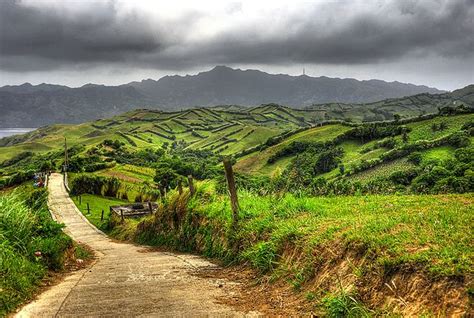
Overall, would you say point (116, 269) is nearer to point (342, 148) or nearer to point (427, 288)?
point (427, 288)

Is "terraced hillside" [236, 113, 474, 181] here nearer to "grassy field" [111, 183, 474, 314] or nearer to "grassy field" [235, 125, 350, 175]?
"grassy field" [235, 125, 350, 175]

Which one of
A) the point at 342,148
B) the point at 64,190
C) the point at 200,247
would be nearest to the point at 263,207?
the point at 200,247

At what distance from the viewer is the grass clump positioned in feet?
30.1

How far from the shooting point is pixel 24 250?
11.6 m

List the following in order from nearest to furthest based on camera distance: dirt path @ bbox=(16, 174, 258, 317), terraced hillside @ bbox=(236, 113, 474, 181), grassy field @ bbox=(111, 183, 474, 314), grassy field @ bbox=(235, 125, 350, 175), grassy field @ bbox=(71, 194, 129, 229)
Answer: grassy field @ bbox=(111, 183, 474, 314) < dirt path @ bbox=(16, 174, 258, 317) < grassy field @ bbox=(71, 194, 129, 229) < terraced hillside @ bbox=(236, 113, 474, 181) < grassy field @ bbox=(235, 125, 350, 175)

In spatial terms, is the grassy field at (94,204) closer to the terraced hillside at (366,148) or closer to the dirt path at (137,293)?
the terraced hillside at (366,148)

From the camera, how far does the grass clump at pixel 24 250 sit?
30.1 feet

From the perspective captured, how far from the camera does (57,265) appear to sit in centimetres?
1299

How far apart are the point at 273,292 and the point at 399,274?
306 cm

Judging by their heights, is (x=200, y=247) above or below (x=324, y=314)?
below

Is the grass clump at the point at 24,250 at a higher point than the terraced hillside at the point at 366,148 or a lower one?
higher

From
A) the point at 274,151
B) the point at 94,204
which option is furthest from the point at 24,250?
the point at 274,151

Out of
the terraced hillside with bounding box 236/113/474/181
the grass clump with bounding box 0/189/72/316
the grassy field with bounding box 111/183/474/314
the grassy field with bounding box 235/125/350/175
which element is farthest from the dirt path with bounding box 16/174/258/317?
the grassy field with bounding box 235/125/350/175

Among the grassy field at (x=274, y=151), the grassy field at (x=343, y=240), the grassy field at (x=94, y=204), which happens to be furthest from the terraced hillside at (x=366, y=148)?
the grassy field at (x=343, y=240)
